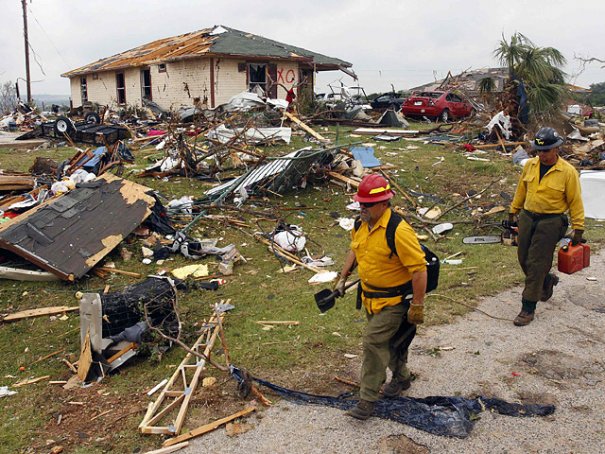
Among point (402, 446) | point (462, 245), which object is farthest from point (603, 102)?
point (402, 446)

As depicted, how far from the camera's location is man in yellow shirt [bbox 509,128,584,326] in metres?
4.76

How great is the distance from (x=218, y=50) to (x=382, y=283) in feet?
66.3

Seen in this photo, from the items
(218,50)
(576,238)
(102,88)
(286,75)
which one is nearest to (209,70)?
(218,50)

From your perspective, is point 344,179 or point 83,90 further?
point 83,90

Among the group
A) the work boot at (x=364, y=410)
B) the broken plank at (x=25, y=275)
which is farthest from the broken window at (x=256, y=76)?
the work boot at (x=364, y=410)

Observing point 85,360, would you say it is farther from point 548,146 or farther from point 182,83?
point 182,83

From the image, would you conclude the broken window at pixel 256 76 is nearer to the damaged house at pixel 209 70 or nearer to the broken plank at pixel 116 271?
the damaged house at pixel 209 70

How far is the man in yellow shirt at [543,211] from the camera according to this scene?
476 centimetres

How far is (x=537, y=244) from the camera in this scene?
4.93 metres

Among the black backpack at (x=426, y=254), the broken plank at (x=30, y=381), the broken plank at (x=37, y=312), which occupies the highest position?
the black backpack at (x=426, y=254)

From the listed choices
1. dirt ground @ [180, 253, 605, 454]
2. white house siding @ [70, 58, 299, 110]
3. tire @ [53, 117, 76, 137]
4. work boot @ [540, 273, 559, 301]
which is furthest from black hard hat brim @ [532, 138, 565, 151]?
white house siding @ [70, 58, 299, 110]

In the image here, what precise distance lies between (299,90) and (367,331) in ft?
63.6

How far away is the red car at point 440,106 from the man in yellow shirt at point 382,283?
20.5 metres

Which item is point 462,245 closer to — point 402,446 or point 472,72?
point 402,446
